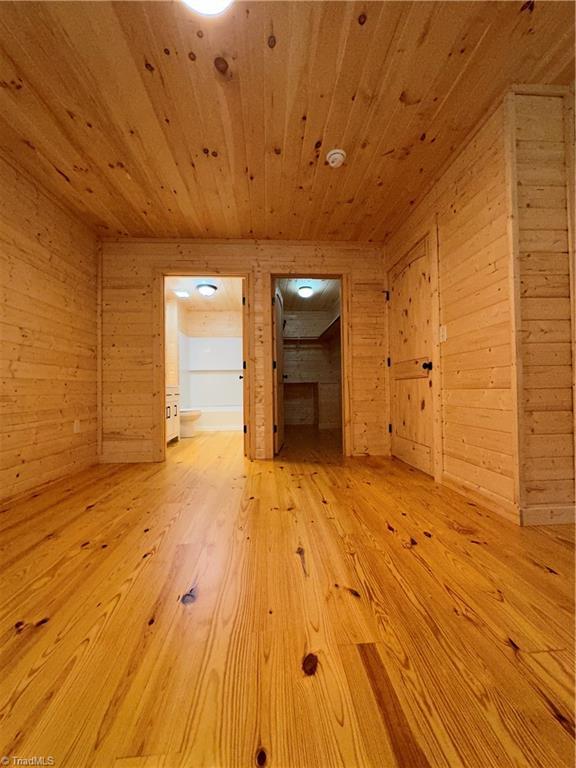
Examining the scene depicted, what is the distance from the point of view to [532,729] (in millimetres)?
594

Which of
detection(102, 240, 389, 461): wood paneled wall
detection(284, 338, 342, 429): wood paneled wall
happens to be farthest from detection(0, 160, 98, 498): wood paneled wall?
detection(284, 338, 342, 429): wood paneled wall

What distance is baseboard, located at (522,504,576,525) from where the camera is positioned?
1.52 meters

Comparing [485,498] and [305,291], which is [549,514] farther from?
[305,291]

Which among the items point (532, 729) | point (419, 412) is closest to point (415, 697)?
point (532, 729)

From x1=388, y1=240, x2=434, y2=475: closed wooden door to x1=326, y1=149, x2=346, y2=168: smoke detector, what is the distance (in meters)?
0.95

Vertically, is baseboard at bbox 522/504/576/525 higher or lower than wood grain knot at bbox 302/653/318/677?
higher

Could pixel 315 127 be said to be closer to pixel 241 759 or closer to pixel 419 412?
pixel 419 412

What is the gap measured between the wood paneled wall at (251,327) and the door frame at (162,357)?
0.03ft

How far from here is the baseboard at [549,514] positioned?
152 cm

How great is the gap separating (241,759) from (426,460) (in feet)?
7.53

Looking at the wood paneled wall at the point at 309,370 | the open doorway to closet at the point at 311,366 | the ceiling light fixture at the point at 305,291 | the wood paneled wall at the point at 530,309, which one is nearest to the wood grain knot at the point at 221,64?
the wood paneled wall at the point at 530,309

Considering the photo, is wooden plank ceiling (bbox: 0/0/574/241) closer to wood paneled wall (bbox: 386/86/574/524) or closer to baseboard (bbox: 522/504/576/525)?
wood paneled wall (bbox: 386/86/574/524)

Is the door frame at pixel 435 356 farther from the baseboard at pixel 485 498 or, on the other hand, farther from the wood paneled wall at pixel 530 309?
the wood paneled wall at pixel 530 309

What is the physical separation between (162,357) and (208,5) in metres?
2.54
